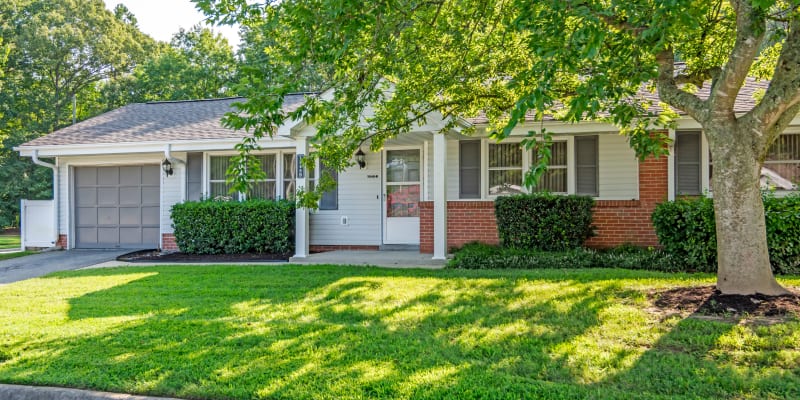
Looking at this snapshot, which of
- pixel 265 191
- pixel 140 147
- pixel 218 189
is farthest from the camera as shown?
pixel 218 189

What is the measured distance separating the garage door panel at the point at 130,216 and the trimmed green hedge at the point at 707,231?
11649mm

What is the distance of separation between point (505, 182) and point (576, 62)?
7.15m

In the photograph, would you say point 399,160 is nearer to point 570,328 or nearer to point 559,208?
point 559,208

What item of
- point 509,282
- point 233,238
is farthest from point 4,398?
point 233,238

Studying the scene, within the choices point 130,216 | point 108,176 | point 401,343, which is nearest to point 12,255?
point 130,216

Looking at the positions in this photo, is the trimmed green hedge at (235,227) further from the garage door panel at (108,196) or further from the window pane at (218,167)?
the garage door panel at (108,196)

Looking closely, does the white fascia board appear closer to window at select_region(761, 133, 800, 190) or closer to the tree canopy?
the tree canopy

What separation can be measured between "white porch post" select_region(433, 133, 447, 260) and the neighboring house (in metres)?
0.02

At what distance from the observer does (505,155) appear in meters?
11.2

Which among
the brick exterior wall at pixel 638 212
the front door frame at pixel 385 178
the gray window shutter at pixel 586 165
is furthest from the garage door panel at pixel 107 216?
the brick exterior wall at pixel 638 212

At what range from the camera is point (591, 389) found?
11.3ft

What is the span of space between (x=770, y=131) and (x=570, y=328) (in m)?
2.93

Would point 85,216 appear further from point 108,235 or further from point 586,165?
point 586,165

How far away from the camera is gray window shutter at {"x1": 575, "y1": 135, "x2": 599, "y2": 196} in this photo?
10766 mm
